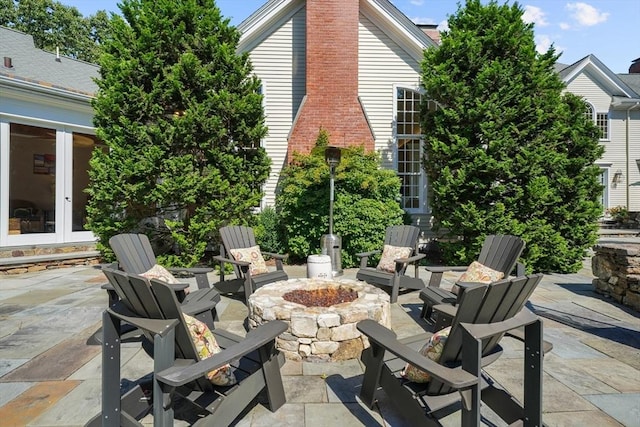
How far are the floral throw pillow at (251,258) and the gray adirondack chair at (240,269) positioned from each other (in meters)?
0.08

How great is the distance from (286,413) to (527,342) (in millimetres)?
1472

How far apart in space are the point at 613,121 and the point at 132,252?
19835 mm

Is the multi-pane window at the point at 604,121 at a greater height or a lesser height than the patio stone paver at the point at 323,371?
greater

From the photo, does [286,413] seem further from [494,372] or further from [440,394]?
[494,372]

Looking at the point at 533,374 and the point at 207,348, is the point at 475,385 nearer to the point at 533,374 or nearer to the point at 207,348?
the point at 533,374

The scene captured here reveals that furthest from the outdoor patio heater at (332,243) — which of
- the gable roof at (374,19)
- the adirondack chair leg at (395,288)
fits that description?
the gable roof at (374,19)

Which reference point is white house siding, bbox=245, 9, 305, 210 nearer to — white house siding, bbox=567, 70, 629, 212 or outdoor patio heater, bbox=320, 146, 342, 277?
outdoor patio heater, bbox=320, 146, 342, 277

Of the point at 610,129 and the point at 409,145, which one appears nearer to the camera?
the point at 409,145

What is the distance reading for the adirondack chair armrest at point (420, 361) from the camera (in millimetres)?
1529

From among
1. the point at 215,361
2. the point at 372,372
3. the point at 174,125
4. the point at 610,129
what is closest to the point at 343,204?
the point at 174,125

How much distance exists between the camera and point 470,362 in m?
1.59

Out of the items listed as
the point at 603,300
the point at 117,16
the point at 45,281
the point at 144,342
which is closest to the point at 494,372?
the point at 144,342

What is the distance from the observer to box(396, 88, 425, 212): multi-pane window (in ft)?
30.4

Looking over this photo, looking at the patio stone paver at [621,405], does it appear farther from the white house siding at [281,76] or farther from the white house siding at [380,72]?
the white house siding at [281,76]
